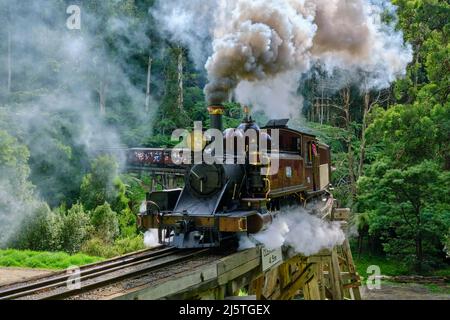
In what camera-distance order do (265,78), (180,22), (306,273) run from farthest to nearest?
(180,22) → (265,78) → (306,273)

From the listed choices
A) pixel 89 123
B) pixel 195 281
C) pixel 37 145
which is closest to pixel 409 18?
pixel 89 123

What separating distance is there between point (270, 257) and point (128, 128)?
783 inches

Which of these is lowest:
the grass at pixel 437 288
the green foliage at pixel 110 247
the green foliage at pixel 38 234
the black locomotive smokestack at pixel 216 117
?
the grass at pixel 437 288

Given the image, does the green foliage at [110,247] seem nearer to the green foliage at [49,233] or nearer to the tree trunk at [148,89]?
the green foliage at [49,233]

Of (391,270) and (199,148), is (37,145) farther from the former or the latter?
(391,270)

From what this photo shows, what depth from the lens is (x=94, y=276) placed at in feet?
18.4

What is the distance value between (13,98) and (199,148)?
54.1 feet

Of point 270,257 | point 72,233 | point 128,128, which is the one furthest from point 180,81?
point 270,257

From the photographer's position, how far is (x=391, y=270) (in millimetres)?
20391

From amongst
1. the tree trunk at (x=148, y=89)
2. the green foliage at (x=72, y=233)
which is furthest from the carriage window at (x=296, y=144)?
the tree trunk at (x=148, y=89)

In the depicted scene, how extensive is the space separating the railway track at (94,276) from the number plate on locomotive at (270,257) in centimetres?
80

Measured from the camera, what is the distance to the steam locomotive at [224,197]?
686 cm

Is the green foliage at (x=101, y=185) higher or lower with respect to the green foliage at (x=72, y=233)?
higher

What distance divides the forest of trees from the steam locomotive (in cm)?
829
